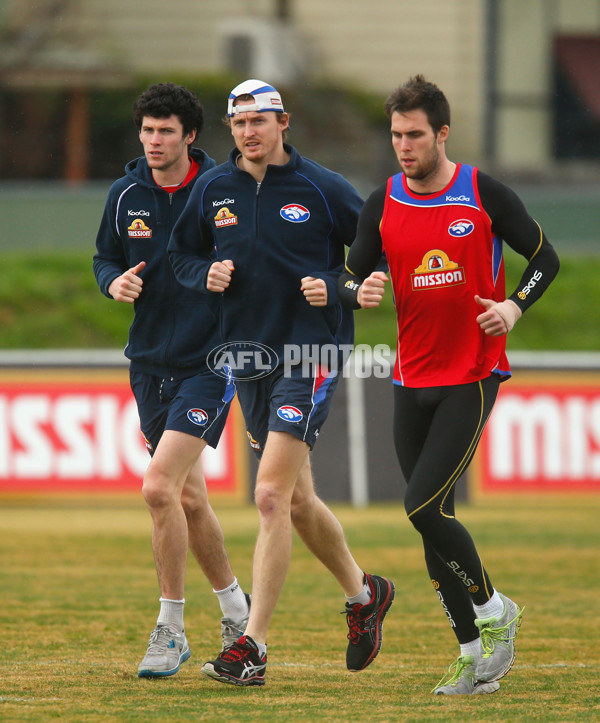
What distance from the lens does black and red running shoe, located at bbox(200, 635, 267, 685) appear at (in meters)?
5.83

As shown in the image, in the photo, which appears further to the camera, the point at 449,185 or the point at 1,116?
the point at 1,116

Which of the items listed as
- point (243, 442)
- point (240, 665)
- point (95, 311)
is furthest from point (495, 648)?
point (95, 311)

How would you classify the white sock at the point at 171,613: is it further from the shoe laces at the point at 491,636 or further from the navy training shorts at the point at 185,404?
the shoe laces at the point at 491,636

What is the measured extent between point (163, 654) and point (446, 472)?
1.62m

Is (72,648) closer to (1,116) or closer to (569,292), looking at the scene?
(569,292)

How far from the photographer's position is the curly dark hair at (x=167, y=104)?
651 centimetres

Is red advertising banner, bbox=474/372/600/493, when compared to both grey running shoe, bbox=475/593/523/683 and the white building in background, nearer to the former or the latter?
grey running shoe, bbox=475/593/523/683

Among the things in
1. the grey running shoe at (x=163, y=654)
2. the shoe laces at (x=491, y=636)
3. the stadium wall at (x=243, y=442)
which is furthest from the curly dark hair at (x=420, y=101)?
the stadium wall at (x=243, y=442)

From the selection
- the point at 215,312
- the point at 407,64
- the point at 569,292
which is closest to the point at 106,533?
the point at 215,312

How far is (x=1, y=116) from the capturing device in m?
24.0

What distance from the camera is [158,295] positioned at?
662cm

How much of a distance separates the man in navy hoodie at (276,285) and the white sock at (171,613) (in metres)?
0.56

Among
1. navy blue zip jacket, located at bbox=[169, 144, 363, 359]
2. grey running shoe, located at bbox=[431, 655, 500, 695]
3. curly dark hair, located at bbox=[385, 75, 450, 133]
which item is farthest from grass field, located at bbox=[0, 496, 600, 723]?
curly dark hair, located at bbox=[385, 75, 450, 133]

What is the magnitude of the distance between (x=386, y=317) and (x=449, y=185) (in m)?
15.5
